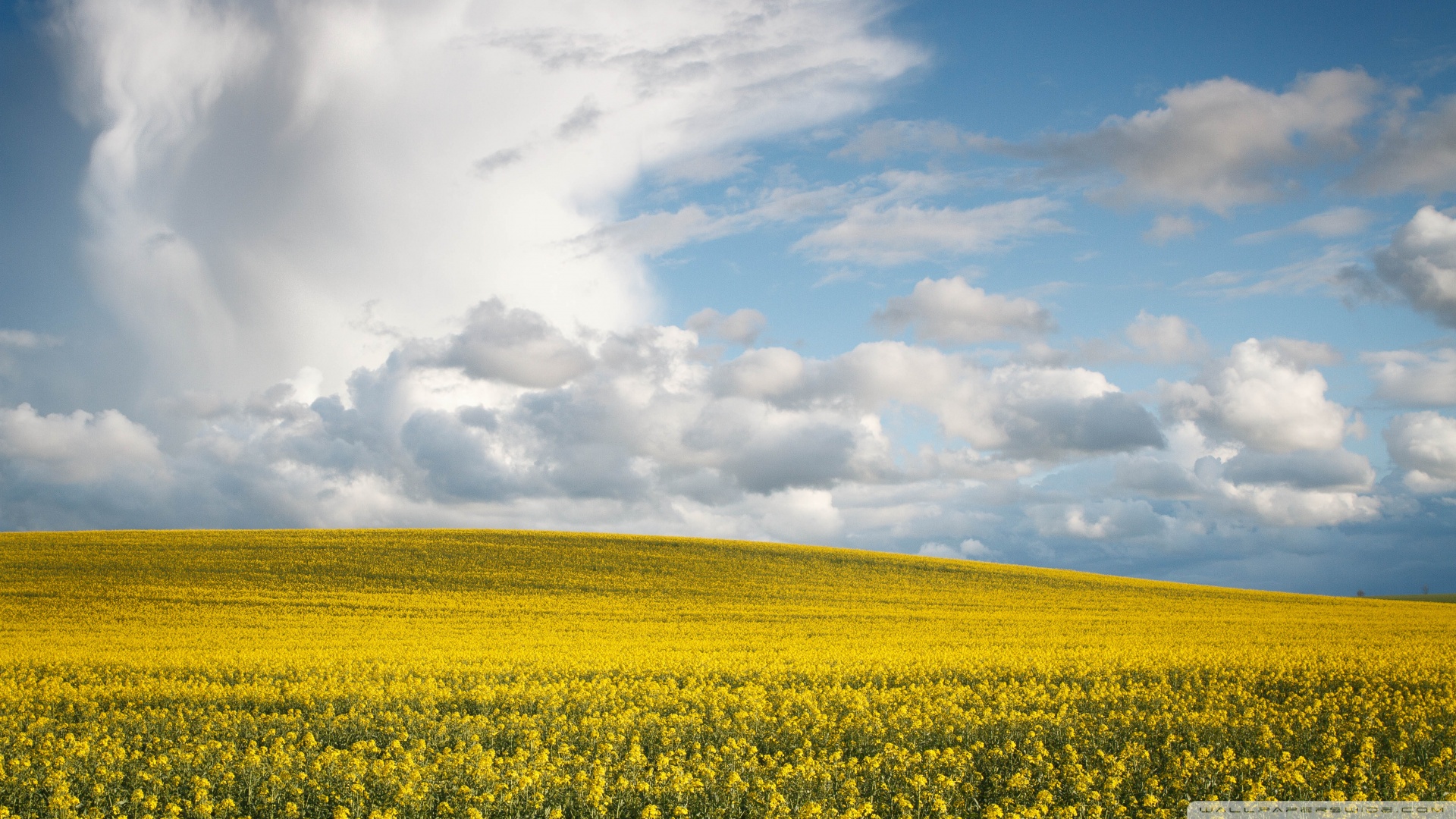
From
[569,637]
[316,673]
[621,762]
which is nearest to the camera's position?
[621,762]

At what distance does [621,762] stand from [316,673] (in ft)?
35.4

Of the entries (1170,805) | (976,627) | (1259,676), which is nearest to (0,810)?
(1170,805)

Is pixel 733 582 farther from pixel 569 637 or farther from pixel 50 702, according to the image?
pixel 50 702

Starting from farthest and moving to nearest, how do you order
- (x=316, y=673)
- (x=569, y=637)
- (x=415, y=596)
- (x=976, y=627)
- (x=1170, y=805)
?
(x=415, y=596) → (x=976, y=627) → (x=569, y=637) → (x=316, y=673) → (x=1170, y=805)

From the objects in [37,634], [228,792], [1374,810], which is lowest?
[37,634]

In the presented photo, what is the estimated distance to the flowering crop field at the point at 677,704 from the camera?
9.91 m

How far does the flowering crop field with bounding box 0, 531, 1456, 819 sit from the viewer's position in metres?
9.91

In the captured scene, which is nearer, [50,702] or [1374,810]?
[1374,810]

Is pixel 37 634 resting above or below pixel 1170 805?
below

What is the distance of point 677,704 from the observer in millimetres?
14969

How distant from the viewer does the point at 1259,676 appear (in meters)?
18.9

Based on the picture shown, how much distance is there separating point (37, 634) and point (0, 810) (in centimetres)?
2558

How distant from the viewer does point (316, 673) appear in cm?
1847

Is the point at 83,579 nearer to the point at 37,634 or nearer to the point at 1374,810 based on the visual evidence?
the point at 37,634
